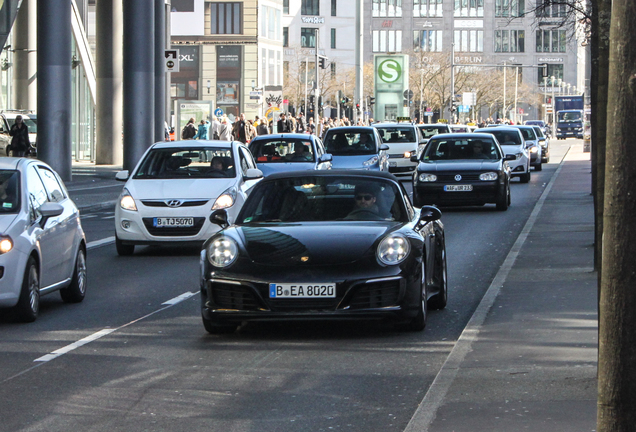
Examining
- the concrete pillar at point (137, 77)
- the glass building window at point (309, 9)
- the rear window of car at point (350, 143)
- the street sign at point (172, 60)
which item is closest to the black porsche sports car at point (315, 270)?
the rear window of car at point (350, 143)

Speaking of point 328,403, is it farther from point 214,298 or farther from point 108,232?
point 108,232

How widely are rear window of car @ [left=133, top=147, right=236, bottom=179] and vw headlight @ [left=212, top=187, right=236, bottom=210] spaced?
66cm

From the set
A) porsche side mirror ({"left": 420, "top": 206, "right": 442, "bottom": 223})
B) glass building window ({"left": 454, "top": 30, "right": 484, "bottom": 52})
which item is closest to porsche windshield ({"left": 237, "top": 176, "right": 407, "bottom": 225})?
porsche side mirror ({"left": 420, "top": 206, "right": 442, "bottom": 223})

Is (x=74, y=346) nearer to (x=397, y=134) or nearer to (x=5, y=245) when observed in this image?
(x=5, y=245)

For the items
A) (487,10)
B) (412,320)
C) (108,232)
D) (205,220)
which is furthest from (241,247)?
(487,10)

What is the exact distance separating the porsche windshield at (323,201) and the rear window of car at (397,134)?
26.8 meters

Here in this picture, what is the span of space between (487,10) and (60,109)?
114 meters

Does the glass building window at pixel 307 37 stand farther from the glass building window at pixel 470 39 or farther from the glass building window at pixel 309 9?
the glass building window at pixel 470 39

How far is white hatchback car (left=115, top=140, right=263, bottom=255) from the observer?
15711 mm

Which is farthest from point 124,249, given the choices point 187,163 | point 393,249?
point 393,249

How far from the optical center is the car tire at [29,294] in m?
9.89

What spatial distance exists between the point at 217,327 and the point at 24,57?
1914 inches

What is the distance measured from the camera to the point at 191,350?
28.4 ft

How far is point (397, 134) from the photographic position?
36.9 metres
